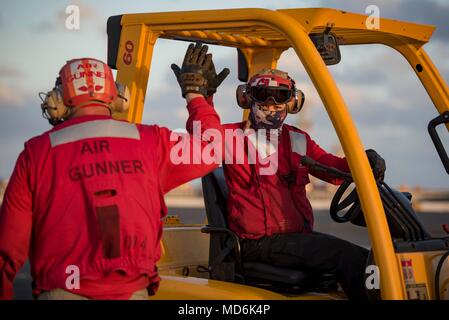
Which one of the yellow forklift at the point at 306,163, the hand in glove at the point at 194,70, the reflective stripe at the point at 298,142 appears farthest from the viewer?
the reflective stripe at the point at 298,142

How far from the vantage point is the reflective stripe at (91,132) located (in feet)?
12.7

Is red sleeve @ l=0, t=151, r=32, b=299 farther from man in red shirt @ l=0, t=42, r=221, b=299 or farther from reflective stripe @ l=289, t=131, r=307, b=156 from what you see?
reflective stripe @ l=289, t=131, r=307, b=156

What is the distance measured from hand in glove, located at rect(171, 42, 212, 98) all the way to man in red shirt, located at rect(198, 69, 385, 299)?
0.68m

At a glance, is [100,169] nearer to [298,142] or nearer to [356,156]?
[356,156]

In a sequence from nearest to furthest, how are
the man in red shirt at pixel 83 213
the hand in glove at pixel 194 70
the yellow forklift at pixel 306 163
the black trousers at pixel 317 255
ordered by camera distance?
the man in red shirt at pixel 83 213, the yellow forklift at pixel 306 163, the hand in glove at pixel 194 70, the black trousers at pixel 317 255

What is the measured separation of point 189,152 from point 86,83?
1.75ft

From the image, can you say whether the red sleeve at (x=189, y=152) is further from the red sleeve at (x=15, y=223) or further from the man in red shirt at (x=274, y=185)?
the man in red shirt at (x=274, y=185)

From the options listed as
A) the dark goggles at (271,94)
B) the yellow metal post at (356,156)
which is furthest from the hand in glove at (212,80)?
the dark goggles at (271,94)

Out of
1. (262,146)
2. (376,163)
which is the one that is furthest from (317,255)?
(262,146)

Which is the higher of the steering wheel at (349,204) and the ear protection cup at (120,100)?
the ear protection cup at (120,100)

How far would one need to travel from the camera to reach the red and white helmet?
13.3 feet

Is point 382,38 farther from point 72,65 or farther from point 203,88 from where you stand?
point 72,65
